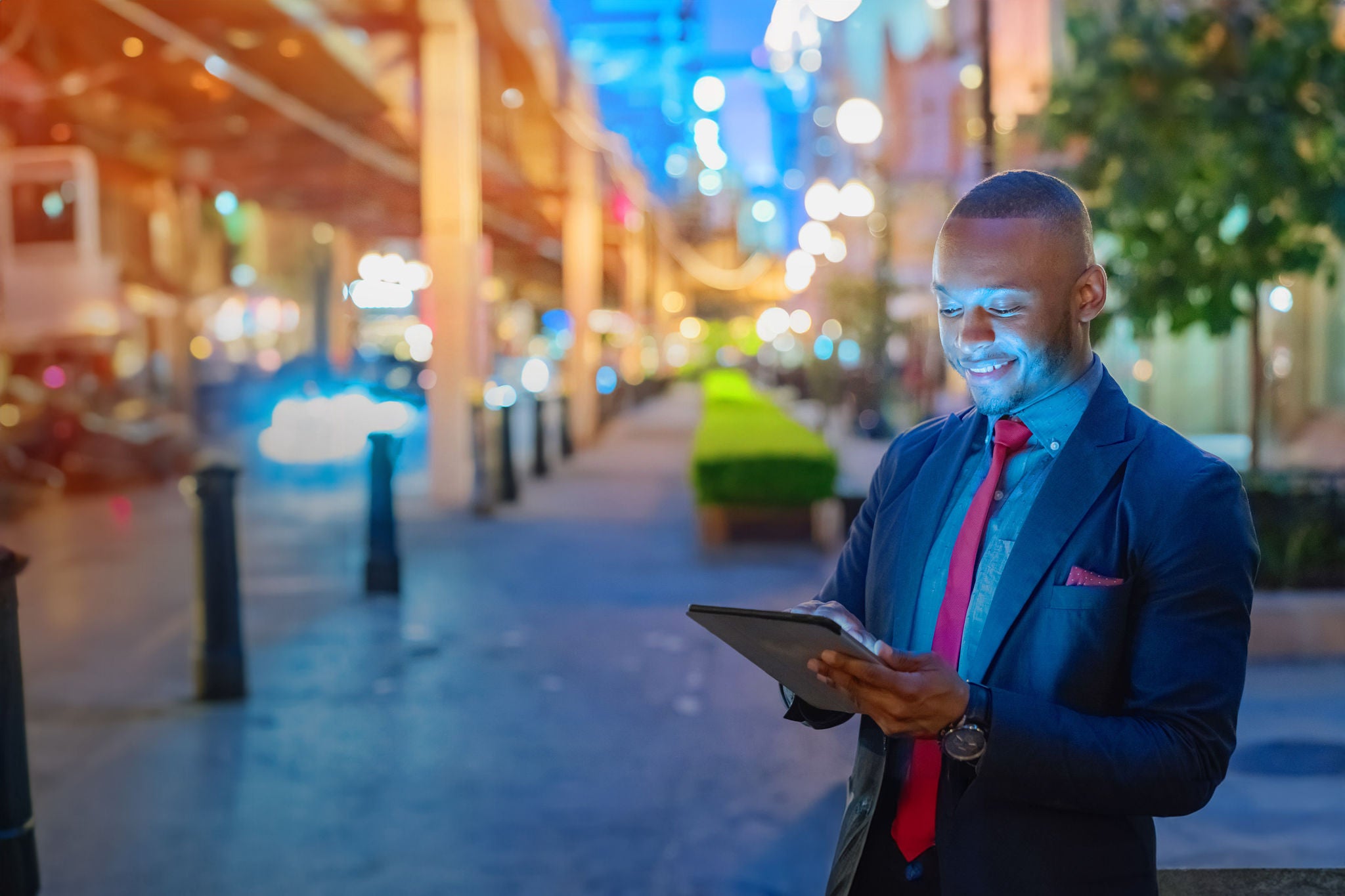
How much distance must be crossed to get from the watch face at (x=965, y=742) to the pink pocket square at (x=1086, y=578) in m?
0.25

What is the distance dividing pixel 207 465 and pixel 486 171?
2254 cm

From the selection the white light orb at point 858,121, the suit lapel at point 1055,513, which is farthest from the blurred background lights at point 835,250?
the suit lapel at point 1055,513

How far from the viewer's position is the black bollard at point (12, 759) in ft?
13.5

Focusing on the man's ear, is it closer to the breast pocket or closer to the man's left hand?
the breast pocket

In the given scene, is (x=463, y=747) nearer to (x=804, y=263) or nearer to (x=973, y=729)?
(x=973, y=729)

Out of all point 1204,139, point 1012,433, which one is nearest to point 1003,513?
point 1012,433

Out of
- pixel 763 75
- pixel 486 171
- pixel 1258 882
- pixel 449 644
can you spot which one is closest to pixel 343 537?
pixel 449 644

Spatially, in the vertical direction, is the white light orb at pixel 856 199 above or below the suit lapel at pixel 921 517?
above

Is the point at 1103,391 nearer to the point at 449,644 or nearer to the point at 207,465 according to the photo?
the point at 207,465

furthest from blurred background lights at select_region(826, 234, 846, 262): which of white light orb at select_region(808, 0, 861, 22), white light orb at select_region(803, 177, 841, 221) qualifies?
white light orb at select_region(808, 0, 861, 22)

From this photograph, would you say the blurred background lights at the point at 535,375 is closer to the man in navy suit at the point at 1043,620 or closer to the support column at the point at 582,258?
the support column at the point at 582,258

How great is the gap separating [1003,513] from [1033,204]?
0.47m

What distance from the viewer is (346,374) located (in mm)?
42594

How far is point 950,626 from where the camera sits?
213cm
